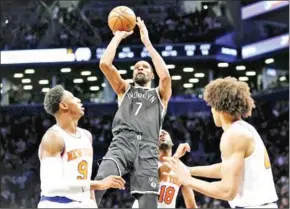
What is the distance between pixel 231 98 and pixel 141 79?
7.54 feet

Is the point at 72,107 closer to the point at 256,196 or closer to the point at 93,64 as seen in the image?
the point at 256,196

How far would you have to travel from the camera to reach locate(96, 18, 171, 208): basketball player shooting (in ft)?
16.6

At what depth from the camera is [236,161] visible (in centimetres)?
298

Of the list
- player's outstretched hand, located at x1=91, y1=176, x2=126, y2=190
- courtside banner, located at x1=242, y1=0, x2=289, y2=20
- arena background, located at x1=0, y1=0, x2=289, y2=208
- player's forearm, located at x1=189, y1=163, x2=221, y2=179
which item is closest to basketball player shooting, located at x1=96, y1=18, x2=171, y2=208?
player's outstretched hand, located at x1=91, y1=176, x2=126, y2=190

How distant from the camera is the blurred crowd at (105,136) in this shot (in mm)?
14875

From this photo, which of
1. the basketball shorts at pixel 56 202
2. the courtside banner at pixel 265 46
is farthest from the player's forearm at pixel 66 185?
the courtside banner at pixel 265 46

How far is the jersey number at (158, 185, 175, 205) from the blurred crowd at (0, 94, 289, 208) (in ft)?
29.0

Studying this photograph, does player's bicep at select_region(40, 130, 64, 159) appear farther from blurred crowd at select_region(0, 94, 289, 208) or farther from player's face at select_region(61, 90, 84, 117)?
blurred crowd at select_region(0, 94, 289, 208)

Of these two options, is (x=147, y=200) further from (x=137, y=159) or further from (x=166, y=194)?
(x=166, y=194)

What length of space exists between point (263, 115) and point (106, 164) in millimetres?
10877

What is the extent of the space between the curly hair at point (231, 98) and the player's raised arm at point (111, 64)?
2.24 meters

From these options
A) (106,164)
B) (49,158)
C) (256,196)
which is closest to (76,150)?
(49,158)

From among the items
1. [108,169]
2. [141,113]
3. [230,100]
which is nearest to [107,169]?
[108,169]

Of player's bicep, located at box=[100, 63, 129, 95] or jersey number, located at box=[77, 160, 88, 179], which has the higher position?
player's bicep, located at box=[100, 63, 129, 95]
